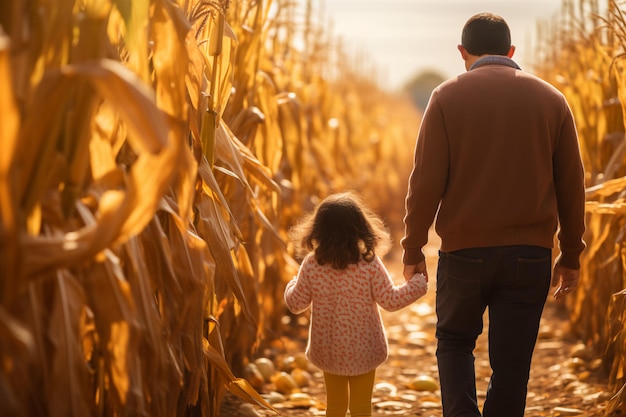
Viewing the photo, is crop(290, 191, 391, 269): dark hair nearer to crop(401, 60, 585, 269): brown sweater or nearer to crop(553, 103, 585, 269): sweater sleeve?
crop(401, 60, 585, 269): brown sweater

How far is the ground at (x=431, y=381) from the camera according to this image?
3271 mm

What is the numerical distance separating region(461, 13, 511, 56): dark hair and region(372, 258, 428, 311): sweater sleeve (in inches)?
27.8

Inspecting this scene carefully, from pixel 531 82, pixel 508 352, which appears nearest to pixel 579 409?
pixel 508 352

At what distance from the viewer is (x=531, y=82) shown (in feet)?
8.08

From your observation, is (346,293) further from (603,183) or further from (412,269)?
(603,183)

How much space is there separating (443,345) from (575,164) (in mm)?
667

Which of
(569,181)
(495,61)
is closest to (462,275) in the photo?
(569,181)

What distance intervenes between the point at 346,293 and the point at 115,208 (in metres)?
1.11

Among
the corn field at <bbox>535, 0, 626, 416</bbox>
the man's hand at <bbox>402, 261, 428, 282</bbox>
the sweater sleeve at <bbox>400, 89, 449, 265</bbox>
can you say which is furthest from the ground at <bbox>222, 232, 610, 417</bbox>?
the sweater sleeve at <bbox>400, 89, 449, 265</bbox>

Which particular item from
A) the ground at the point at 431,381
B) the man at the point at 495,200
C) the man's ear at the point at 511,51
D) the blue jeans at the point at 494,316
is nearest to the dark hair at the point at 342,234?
the man at the point at 495,200

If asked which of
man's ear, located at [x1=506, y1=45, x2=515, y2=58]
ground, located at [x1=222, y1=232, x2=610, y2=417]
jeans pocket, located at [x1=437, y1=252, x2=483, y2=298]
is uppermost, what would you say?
man's ear, located at [x1=506, y1=45, x2=515, y2=58]

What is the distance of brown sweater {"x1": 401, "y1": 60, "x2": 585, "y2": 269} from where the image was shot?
8.00 ft

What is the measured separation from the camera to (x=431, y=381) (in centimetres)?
371

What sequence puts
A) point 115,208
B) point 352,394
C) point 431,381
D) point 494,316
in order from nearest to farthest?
point 115,208, point 494,316, point 352,394, point 431,381
